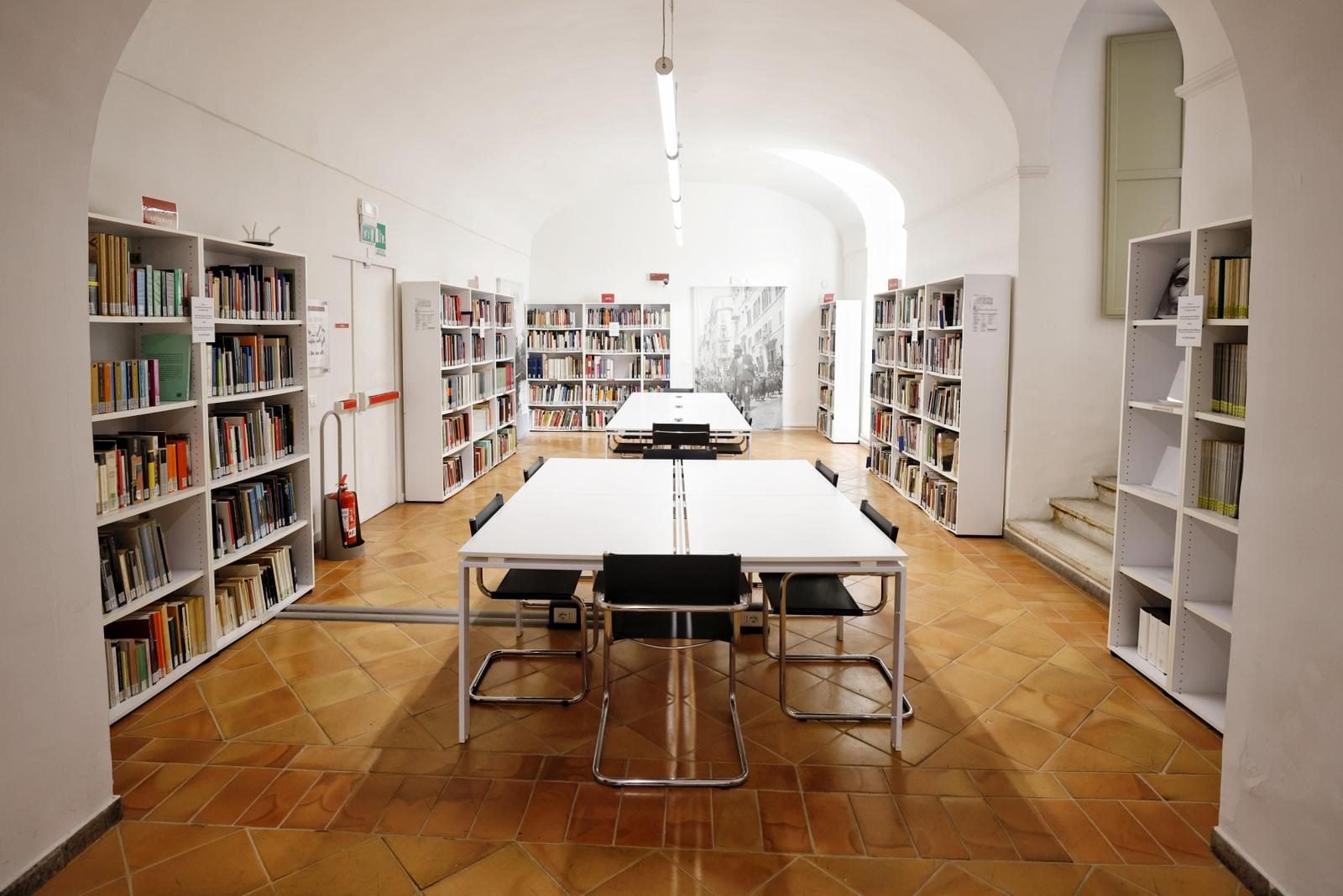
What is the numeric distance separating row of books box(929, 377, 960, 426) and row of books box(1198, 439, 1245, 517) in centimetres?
301

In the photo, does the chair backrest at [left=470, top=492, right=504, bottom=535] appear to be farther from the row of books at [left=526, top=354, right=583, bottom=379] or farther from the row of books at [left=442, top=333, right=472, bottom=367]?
the row of books at [left=526, top=354, right=583, bottom=379]

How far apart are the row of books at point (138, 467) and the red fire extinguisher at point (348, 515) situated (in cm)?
184

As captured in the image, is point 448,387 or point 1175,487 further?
point 448,387

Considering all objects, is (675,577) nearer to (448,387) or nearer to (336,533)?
(336,533)

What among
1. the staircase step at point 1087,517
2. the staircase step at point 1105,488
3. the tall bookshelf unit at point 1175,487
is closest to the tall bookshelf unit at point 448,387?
the staircase step at point 1087,517

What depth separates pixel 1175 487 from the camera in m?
3.77

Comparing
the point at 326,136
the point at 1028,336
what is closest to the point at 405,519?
the point at 326,136

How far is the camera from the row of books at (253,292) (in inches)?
Answer: 157

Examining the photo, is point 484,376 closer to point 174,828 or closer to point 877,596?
point 877,596

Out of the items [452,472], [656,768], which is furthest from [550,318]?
[656,768]

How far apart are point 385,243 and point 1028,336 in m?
5.48

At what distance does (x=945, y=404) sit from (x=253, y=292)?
5.17 metres

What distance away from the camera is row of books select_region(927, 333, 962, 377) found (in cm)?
657

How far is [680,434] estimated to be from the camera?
22.1 ft
